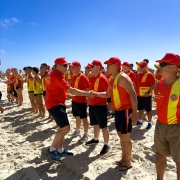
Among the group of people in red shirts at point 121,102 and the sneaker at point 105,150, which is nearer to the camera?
the group of people in red shirts at point 121,102

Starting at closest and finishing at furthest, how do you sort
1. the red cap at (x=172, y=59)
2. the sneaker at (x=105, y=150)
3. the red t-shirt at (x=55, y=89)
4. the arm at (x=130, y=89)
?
the red cap at (x=172, y=59), the arm at (x=130, y=89), the red t-shirt at (x=55, y=89), the sneaker at (x=105, y=150)

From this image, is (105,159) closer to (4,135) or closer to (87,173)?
(87,173)

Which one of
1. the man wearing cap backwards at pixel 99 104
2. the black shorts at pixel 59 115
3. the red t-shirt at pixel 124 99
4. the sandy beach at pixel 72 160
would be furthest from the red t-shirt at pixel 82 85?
the red t-shirt at pixel 124 99

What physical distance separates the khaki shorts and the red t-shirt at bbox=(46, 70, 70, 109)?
210 cm

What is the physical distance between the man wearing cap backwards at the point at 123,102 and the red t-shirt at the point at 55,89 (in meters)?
1.08

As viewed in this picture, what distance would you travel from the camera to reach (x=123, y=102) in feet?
11.7

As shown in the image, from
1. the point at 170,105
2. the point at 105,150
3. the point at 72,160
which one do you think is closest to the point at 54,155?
the point at 72,160

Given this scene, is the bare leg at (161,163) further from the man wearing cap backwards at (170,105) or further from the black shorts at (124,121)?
the black shorts at (124,121)

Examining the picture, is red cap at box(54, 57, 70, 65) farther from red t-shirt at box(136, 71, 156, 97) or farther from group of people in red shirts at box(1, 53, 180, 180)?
red t-shirt at box(136, 71, 156, 97)

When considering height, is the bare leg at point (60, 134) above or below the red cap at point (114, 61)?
below

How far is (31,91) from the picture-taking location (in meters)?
8.80

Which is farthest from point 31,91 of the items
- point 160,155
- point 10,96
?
point 160,155

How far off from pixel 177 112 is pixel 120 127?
4.03ft

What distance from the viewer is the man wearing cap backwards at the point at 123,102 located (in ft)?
11.3
